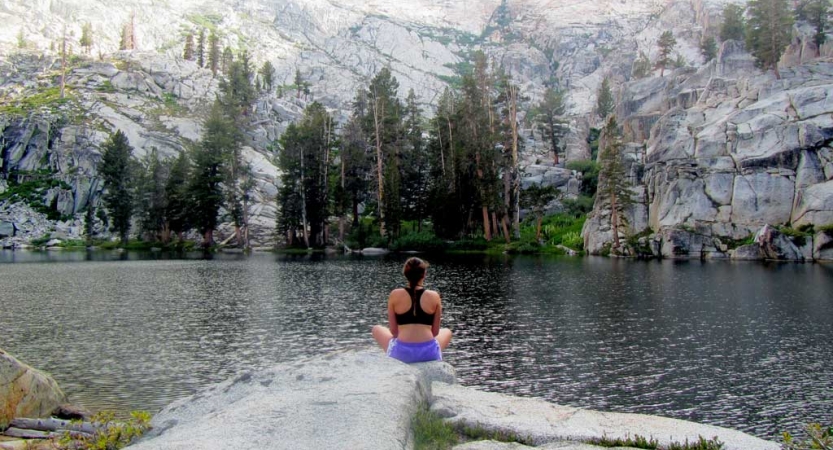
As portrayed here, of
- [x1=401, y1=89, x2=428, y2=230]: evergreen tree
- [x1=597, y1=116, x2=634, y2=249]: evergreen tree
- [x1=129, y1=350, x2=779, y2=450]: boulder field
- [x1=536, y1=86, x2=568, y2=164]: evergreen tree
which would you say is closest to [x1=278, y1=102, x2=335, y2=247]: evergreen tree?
[x1=401, y1=89, x2=428, y2=230]: evergreen tree

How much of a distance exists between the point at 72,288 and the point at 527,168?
237ft

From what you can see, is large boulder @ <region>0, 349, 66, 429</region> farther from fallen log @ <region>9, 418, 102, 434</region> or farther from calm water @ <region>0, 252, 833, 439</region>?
calm water @ <region>0, 252, 833, 439</region>

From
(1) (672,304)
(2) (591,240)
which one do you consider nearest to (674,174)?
(2) (591,240)

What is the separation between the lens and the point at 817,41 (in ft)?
271

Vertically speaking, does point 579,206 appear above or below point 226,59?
below

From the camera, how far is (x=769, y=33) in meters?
79.8

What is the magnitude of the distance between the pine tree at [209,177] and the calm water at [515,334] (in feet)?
134

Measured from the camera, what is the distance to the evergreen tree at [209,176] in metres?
83.1

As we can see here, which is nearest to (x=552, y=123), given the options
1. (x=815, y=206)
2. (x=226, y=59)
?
(x=815, y=206)

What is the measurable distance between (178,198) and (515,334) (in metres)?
74.8

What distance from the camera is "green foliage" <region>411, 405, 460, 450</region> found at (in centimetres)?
810

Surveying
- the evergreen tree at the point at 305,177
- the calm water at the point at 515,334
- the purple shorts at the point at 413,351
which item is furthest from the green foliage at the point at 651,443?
the evergreen tree at the point at 305,177

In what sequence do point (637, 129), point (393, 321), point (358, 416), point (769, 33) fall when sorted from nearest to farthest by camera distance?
1. point (358, 416)
2. point (393, 321)
3. point (769, 33)
4. point (637, 129)

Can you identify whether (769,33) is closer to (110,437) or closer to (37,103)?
(110,437)
